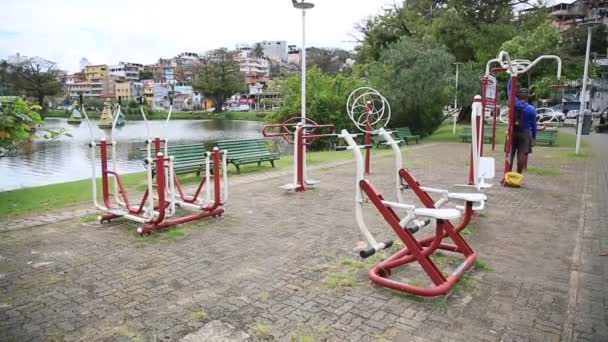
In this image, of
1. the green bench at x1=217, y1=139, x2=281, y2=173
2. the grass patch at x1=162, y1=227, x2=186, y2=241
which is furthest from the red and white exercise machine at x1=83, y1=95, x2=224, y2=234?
the green bench at x1=217, y1=139, x2=281, y2=173

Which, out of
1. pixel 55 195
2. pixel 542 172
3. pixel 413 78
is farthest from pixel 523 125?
pixel 413 78

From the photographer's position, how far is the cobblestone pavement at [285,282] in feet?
10.0

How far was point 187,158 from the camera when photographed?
9242 mm

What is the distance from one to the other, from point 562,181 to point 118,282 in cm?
865

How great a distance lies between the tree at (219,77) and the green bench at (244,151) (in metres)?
60.7

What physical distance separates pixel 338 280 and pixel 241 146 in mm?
7176

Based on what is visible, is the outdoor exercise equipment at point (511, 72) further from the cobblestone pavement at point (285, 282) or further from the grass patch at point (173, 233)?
the grass patch at point (173, 233)

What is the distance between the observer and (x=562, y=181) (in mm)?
9008

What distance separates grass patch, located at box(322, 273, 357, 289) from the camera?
12.4ft

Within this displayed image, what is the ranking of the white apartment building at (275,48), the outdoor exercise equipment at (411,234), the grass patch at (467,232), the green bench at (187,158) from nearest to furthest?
the outdoor exercise equipment at (411,234) < the grass patch at (467,232) < the green bench at (187,158) < the white apartment building at (275,48)

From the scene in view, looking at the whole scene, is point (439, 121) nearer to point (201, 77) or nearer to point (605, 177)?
point (605, 177)

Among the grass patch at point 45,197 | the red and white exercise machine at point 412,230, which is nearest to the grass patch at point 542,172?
the red and white exercise machine at point 412,230

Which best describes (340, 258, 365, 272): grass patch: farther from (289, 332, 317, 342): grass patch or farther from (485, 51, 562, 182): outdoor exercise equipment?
(485, 51, 562, 182): outdoor exercise equipment

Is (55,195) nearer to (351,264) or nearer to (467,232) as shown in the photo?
(351,264)
